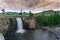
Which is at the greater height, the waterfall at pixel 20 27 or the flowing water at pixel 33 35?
the waterfall at pixel 20 27

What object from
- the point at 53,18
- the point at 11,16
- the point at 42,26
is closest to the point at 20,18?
the point at 11,16

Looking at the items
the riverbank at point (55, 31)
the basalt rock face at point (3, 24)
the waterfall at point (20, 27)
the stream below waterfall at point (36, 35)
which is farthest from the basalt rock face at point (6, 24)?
the riverbank at point (55, 31)

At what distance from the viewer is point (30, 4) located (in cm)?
362

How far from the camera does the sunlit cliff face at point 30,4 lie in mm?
3557

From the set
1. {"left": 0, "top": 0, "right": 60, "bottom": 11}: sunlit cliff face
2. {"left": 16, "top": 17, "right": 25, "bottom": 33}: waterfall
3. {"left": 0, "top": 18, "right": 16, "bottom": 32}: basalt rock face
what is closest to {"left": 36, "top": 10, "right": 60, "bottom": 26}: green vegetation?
{"left": 0, "top": 0, "right": 60, "bottom": 11}: sunlit cliff face

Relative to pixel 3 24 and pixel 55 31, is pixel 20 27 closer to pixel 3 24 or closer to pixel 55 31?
pixel 3 24

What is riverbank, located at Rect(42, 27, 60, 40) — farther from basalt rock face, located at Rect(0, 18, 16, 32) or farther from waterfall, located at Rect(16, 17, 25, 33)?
basalt rock face, located at Rect(0, 18, 16, 32)

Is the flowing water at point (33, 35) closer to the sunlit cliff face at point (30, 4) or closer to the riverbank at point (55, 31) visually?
the riverbank at point (55, 31)

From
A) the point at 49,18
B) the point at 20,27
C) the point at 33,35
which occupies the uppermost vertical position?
the point at 49,18

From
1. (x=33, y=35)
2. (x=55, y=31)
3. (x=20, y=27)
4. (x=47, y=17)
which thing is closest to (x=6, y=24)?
(x=20, y=27)

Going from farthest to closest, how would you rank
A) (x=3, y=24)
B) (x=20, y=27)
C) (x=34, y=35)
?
(x=20, y=27)
(x=34, y=35)
(x=3, y=24)

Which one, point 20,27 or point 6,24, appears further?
point 20,27

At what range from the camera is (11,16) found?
3502 mm

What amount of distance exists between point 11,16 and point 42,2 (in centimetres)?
78
